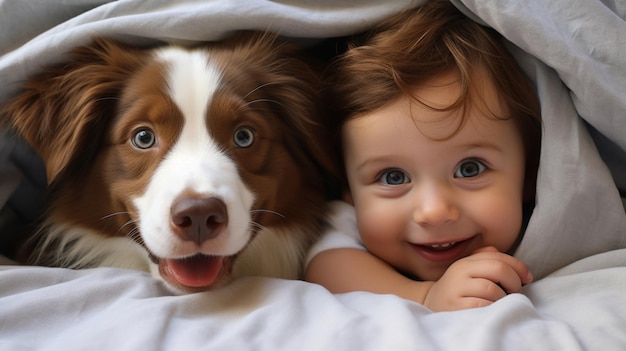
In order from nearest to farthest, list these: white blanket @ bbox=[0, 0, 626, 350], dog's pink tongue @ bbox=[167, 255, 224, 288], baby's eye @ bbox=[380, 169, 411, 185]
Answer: white blanket @ bbox=[0, 0, 626, 350], dog's pink tongue @ bbox=[167, 255, 224, 288], baby's eye @ bbox=[380, 169, 411, 185]

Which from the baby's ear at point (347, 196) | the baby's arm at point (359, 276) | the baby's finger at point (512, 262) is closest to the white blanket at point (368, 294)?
the baby's finger at point (512, 262)

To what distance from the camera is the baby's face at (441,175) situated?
1370mm

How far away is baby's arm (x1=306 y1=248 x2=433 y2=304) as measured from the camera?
1.39m

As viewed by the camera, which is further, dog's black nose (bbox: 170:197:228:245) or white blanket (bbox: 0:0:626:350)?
dog's black nose (bbox: 170:197:228:245)

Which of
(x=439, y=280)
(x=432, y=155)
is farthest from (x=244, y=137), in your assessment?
(x=439, y=280)

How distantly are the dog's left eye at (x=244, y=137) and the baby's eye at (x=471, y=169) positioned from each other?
0.42 meters

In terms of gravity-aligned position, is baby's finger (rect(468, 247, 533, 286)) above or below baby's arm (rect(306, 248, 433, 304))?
above

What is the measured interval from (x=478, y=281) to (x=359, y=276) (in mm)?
259

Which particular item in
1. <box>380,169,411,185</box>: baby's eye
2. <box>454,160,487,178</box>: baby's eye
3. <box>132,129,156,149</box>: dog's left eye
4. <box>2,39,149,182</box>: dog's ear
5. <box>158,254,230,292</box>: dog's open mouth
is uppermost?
<box>2,39,149,182</box>: dog's ear

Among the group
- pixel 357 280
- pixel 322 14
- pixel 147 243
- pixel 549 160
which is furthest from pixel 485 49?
pixel 147 243

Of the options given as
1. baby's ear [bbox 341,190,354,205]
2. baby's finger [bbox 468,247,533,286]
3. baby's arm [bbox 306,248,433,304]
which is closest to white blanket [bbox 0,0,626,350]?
baby's finger [bbox 468,247,533,286]

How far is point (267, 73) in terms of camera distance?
4.95 ft

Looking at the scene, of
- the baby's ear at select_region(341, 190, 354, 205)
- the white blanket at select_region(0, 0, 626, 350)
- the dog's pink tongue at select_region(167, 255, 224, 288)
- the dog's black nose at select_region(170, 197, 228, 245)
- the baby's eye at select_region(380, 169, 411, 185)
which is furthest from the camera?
the baby's ear at select_region(341, 190, 354, 205)

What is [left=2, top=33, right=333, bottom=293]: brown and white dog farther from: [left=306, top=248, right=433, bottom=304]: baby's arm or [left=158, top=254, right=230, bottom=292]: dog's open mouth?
[left=306, top=248, right=433, bottom=304]: baby's arm
